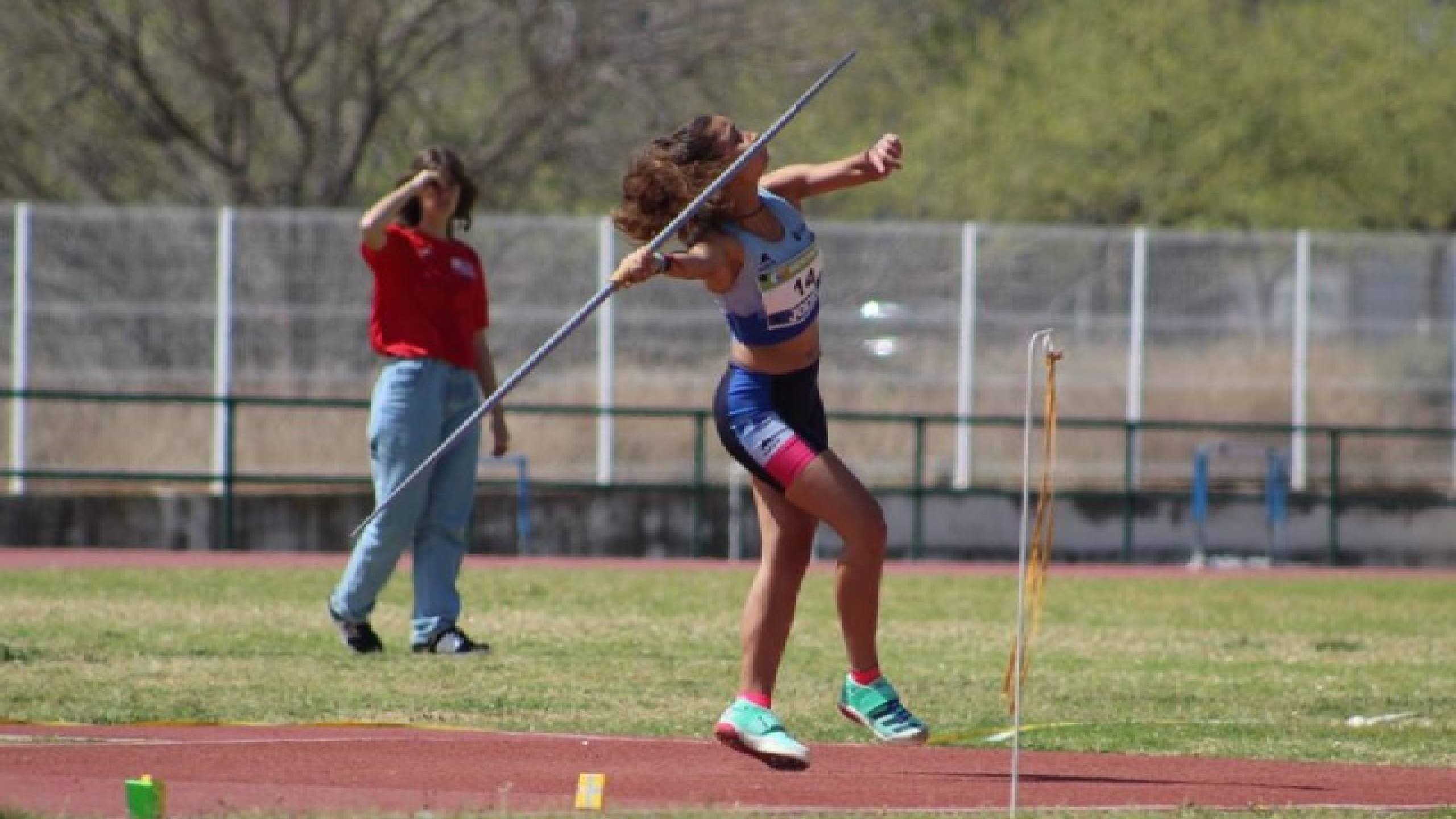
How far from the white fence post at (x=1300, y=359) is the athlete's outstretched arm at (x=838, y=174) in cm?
1571

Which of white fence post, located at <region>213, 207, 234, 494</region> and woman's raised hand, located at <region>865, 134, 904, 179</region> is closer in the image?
woman's raised hand, located at <region>865, 134, 904, 179</region>

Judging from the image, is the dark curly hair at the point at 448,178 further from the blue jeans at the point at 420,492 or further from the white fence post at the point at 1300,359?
the white fence post at the point at 1300,359

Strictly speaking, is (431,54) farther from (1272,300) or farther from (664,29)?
(1272,300)

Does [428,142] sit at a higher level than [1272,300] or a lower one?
higher

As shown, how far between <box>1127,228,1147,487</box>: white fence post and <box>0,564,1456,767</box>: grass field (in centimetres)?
547

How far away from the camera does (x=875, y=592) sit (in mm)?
8094

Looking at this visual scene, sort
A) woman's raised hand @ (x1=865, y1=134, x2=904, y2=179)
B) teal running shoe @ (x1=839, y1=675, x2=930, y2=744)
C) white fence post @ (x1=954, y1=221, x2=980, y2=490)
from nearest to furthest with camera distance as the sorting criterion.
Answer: teal running shoe @ (x1=839, y1=675, x2=930, y2=744), woman's raised hand @ (x1=865, y1=134, x2=904, y2=179), white fence post @ (x1=954, y1=221, x2=980, y2=490)

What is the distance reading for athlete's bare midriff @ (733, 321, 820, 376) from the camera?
800cm

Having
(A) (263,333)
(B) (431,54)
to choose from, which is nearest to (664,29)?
(B) (431,54)

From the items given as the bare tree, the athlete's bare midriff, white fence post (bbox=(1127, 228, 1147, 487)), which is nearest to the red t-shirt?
the athlete's bare midriff

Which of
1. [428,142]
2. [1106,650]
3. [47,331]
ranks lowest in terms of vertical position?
[1106,650]

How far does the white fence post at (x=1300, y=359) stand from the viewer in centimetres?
2352

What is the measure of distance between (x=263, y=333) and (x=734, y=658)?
11103 mm

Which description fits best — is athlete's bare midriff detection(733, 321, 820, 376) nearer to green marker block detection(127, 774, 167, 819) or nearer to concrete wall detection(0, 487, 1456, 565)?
green marker block detection(127, 774, 167, 819)
